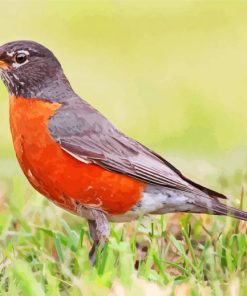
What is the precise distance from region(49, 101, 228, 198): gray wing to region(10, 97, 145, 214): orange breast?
0.04m

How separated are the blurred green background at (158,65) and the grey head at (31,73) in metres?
1.98

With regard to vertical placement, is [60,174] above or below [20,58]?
below

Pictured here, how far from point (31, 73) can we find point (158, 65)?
755 cm

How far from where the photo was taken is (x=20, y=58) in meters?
6.33

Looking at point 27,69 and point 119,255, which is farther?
point 27,69

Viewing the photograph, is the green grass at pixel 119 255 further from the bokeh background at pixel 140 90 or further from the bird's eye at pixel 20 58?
the bird's eye at pixel 20 58

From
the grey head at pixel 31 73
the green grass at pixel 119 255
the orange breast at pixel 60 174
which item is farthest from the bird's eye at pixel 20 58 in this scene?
the green grass at pixel 119 255

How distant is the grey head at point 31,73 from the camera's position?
627cm

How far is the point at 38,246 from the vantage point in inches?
248

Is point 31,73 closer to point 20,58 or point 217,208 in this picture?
point 20,58

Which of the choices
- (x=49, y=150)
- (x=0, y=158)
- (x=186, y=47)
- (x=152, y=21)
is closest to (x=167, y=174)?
(x=49, y=150)

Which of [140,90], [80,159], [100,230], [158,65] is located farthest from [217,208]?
[158,65]

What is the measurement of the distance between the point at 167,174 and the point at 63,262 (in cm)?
76

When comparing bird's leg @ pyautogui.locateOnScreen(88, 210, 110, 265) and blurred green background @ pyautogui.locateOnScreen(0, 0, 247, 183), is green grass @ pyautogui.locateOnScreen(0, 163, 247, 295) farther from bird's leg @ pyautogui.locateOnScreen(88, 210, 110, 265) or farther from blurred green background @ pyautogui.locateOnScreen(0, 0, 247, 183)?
blurred green background @ pyautogui.locateOnScreen(0, 0, 247, 183)
